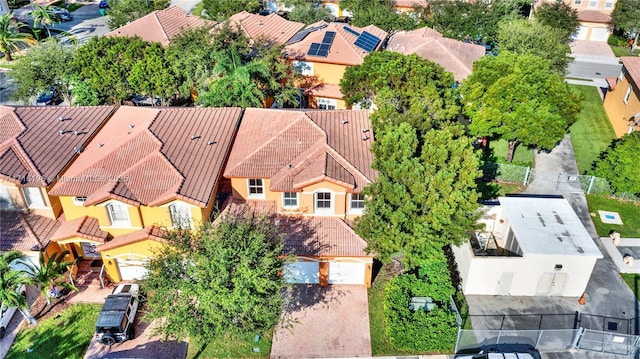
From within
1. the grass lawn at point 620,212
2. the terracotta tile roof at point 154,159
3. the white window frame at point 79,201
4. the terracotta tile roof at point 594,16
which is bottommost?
the grass lawn at point 620,212

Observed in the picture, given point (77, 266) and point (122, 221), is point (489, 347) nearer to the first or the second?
point (122, 221)

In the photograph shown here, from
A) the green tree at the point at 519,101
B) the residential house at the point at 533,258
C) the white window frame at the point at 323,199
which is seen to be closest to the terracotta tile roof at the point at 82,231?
the white window frame at the point at 323,199

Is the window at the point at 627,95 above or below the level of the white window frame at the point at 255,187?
above

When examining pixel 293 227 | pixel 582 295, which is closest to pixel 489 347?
pixel 582 295

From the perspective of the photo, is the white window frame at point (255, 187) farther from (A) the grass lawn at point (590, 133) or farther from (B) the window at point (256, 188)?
(A) the grass lawn at point (590, 133)

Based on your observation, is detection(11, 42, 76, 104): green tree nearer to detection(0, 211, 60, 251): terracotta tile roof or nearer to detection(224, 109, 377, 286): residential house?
detection(0, 211, 60, 251): terracotta tile roof

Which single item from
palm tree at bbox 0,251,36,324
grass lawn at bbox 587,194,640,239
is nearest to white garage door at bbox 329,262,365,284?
palm tree at bbox 0,251,36,324
